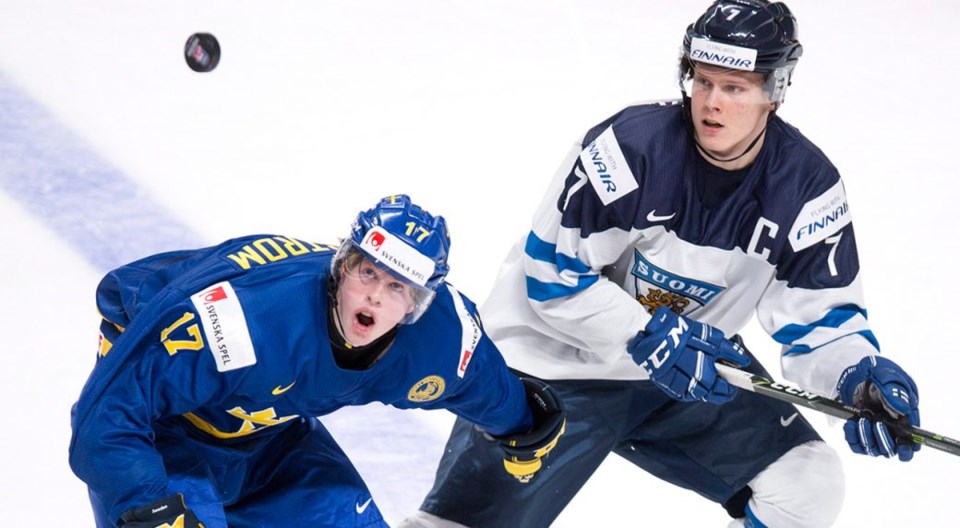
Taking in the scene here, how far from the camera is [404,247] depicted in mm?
3455

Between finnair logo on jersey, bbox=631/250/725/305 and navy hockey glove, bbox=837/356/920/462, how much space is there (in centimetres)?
42

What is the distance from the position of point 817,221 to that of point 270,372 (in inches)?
54.9

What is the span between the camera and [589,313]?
402cm

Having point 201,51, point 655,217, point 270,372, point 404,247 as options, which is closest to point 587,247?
point 655,217

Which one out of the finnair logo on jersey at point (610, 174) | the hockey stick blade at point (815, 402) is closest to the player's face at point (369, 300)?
the finnair logo on jersey at point (610, 174)

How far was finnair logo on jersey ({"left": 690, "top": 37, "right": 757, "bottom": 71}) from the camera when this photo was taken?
3.74 metres

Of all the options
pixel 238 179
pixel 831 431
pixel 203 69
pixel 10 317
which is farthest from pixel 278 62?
pixel 831 431

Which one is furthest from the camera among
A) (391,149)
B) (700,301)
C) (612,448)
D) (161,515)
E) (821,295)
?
(391,149)

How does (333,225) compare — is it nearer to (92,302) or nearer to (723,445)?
(92,302)

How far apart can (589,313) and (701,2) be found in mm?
3560

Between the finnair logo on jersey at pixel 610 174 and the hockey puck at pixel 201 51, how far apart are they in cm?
180

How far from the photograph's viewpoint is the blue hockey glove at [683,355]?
153 inches

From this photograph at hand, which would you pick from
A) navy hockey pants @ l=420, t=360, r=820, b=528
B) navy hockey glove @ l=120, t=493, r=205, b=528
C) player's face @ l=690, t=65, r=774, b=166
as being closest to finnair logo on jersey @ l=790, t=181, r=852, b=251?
player's face @ l=690, t=65, r=774, b=166

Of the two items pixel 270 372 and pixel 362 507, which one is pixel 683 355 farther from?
pixel 270 372
